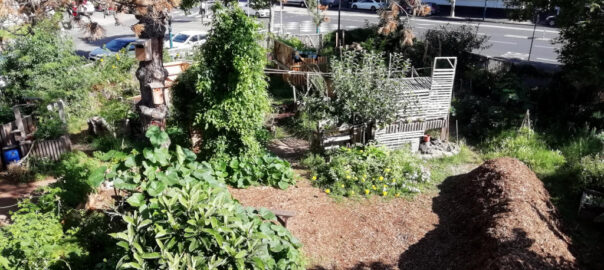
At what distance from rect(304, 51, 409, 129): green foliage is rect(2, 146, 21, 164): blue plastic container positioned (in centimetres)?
551

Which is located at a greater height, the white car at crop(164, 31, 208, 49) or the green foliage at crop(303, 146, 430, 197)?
the white car at crop(164, 31, 208, 49)

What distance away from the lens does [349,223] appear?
6.76m

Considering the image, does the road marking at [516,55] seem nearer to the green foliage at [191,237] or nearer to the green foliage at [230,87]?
the green foliage at [230,87]

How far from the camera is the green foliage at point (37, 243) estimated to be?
4383 millimetres

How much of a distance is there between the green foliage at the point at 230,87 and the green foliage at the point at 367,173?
1350 millimetres

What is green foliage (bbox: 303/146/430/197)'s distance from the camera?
25.2ft

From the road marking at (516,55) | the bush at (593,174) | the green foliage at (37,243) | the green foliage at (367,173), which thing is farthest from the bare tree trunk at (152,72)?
the road marking at (516,55)

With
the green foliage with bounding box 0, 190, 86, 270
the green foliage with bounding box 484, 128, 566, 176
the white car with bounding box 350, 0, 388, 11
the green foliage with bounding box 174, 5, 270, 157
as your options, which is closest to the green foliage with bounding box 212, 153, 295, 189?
the green foliage with bounding box 174, 5, 270, 157

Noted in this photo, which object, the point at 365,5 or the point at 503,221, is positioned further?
the point at 365,5

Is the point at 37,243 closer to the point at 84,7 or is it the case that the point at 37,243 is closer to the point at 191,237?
the point at 191,237

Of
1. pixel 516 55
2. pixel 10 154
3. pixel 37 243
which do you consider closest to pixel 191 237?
pixel 37 243

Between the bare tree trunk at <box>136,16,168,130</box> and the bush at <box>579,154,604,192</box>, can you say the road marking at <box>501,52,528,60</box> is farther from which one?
the bare tree trunk at <box>136,16,168,130</box>

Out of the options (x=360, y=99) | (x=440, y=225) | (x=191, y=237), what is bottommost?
(x=440, y=225)

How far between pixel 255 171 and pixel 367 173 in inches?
79.6
